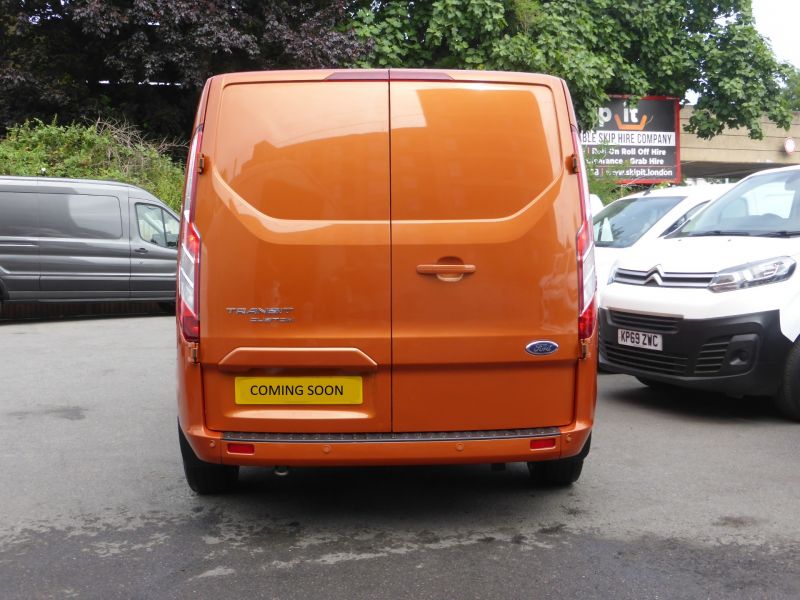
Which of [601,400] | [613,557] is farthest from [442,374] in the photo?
[601,400]

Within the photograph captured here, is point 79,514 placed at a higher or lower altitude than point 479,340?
lower

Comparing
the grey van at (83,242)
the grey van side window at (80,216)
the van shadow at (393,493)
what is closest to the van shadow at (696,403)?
the van shadow at (393,493)

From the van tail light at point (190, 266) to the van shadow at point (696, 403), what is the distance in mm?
3998

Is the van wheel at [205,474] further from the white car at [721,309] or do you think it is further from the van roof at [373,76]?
the white car at [721,309]

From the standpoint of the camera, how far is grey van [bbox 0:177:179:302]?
1415 centimetres

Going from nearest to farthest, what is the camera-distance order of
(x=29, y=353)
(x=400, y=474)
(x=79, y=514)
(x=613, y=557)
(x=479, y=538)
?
(x=613, y=557), (x=479, y=538), (x=79, y=514), (x=400, y=474), (x=29, y=353)

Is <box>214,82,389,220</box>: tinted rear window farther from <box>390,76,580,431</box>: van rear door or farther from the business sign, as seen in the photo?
the business sign

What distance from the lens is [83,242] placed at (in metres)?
14.6

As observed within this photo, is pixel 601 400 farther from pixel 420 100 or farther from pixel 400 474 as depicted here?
pixel 420 100

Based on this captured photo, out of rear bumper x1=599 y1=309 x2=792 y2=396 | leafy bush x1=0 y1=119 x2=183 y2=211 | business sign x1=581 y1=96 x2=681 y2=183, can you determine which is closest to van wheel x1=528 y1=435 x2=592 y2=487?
rear bumper x1=599 y1=309 x2=792 y2=396

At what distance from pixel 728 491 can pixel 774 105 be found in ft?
94.0

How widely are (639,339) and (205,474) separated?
3495mm

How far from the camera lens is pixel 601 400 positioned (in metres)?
7.39

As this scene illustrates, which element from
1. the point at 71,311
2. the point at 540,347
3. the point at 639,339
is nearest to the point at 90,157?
the point at 71,311
